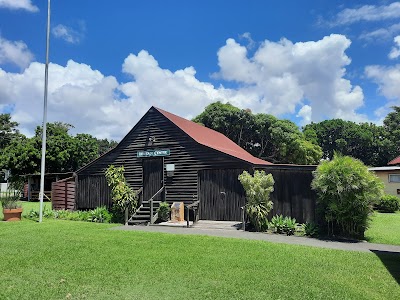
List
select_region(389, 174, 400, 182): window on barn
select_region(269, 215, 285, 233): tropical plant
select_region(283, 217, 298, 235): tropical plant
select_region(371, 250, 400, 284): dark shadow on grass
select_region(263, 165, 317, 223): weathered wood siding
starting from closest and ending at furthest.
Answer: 1. select_region(371, 250, 400, 284): dark shadow on grass
2. select_region(283, 217, 298, 235): tropical plant
3. select_region(269, 215, 285, 233): tropical plant
4. select_region(263, 165, 317, 223): weathered wood siding
5. select_region(389, 174, 400, 182): window on barn

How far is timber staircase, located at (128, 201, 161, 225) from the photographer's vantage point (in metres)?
15.0

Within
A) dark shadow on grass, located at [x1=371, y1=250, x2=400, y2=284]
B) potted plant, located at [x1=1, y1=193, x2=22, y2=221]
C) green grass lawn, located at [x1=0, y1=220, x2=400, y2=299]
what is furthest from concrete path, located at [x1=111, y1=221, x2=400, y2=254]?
potted plant, located at [x1=1, y1=193, x2=22, y2=221]

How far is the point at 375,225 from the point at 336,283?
9553 mm

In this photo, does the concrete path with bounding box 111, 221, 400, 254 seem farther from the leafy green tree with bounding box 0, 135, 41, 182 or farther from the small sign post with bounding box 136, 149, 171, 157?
the leafy green tree with bounding box 0, 135, 41, 182

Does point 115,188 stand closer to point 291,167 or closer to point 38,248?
point 38,248

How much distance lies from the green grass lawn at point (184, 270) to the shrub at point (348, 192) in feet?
8.13

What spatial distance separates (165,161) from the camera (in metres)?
16.9

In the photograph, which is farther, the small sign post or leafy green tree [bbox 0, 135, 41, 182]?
leafy green tree [bbox 0, 135, 41, 182]

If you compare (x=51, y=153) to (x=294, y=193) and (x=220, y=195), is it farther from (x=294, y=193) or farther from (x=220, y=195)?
(x=294, y=193)

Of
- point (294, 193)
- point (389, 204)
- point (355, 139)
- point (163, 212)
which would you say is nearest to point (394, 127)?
point (355, 139)

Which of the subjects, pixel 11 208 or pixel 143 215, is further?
pixel 143 215

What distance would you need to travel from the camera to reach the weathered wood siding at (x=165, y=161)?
15.8m

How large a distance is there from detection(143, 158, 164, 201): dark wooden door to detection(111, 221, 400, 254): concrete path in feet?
9.88

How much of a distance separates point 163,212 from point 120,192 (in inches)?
99.2
